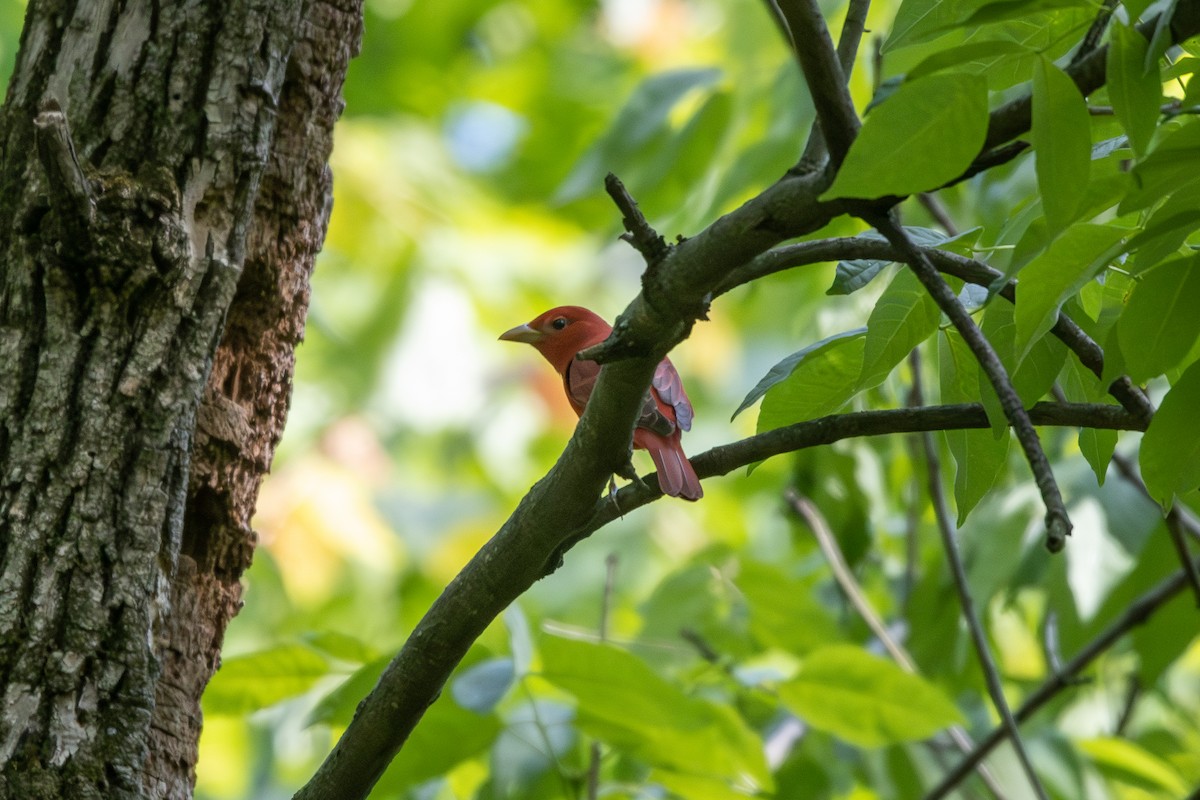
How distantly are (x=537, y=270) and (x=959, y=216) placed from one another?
4.78 m

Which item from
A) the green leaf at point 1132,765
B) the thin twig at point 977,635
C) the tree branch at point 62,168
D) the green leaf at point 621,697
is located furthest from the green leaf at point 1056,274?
the green leaf at point 1132,765

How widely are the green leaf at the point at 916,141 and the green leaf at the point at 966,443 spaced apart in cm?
53

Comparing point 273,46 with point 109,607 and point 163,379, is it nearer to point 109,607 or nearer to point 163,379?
point 163,379

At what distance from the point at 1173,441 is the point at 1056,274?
0.27m

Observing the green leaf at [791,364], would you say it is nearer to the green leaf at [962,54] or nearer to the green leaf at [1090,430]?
the green leaf at [1090,430]

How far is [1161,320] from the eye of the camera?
4.38 feet

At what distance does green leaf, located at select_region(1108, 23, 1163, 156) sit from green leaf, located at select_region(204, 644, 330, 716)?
7.77ft

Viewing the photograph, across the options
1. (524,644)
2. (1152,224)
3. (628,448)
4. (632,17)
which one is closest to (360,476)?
(632,17)

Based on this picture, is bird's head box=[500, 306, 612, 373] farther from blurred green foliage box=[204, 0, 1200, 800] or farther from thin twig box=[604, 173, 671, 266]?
thin twig box=[604, 173, 671, 266]

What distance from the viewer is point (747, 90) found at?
4.65m

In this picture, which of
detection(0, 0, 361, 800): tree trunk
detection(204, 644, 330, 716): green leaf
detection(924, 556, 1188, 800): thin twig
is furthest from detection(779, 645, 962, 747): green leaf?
detection(0, 0, 361, 800): tree trunk

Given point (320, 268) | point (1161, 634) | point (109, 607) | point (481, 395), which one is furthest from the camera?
point (481, 395)

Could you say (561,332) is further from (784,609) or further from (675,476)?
(675,476)

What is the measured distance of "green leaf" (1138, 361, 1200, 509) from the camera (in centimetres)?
138
